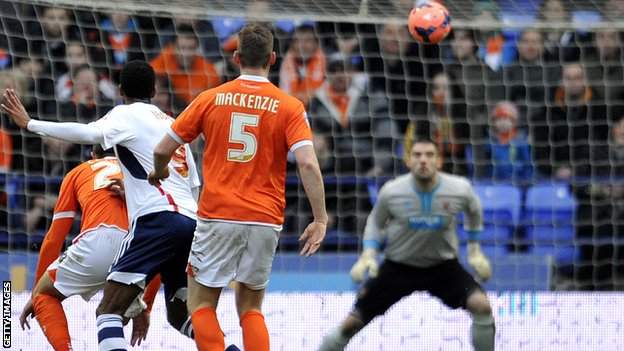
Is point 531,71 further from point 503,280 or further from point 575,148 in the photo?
point 503,280

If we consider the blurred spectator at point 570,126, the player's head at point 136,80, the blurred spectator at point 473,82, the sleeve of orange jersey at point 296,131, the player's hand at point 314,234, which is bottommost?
the player's hand at point 314,234

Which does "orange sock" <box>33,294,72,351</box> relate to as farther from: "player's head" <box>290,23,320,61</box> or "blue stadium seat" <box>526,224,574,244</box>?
"blue stadium seat" <box>526,224,574,244</box>

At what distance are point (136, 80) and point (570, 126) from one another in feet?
20.8

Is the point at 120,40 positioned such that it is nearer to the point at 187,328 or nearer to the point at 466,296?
the point at 187,328

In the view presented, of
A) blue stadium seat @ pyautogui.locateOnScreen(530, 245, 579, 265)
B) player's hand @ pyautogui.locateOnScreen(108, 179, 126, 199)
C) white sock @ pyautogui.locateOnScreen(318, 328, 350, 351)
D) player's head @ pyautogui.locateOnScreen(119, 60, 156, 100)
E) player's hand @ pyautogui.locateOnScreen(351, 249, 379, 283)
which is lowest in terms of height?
white sock @ pyautogui.locateOnScreen(318, 328, 350, 351)

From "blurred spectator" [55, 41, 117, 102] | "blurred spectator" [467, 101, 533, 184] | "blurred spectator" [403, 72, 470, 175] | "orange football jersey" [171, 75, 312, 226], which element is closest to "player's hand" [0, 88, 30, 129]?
"orange football jersey" [171, 75, 312, 226]

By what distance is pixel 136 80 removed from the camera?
699 centimetres

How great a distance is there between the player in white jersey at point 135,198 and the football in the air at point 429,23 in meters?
3.99

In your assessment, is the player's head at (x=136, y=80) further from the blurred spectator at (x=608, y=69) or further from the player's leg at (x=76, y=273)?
the blurred spectator at (x=608, y=69)

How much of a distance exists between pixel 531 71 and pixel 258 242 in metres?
6.68

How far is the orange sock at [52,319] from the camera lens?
759cm

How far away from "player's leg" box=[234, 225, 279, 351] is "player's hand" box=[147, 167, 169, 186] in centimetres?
49

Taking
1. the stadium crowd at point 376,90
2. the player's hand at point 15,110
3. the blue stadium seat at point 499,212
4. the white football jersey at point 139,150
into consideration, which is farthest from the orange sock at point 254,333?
the blue stadium seat at point 499,212

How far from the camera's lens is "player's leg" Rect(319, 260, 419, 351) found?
7.82m
